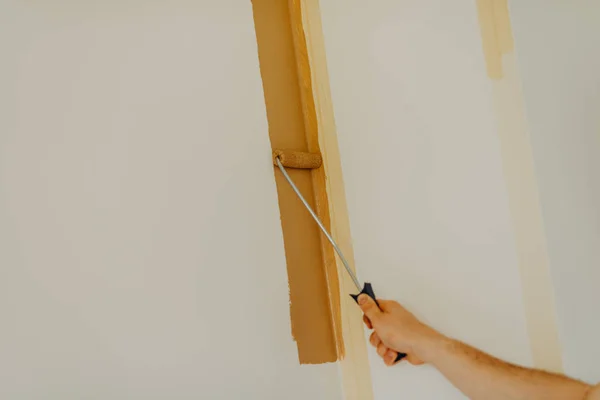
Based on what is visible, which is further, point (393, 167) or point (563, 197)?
point (393, 167)

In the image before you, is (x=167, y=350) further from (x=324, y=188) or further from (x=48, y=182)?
(x=324, y=188)

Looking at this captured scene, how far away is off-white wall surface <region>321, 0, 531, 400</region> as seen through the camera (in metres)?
1.10

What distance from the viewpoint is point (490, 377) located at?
1054 mm

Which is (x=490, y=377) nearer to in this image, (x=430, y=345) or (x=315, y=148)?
(x=430, y=345)

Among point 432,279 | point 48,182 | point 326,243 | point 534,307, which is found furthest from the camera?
point 326,243

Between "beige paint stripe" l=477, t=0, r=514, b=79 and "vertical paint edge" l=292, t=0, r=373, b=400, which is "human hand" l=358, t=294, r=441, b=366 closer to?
"vertical paint edge" l=292, t=0, r=373, b=400

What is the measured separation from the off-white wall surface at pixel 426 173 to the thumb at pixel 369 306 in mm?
76

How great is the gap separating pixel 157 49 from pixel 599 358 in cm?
104

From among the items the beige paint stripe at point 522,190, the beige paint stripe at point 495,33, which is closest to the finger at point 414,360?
the beige paint stripe at point 522,190

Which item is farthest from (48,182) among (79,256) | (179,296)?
(179,296)

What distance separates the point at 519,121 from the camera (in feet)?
3.47

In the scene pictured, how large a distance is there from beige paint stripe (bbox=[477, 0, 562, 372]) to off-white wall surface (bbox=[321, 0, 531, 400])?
0.7 inches

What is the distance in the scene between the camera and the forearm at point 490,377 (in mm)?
986

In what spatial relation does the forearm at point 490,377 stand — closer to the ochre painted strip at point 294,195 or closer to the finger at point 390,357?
the finger at point 390,357
